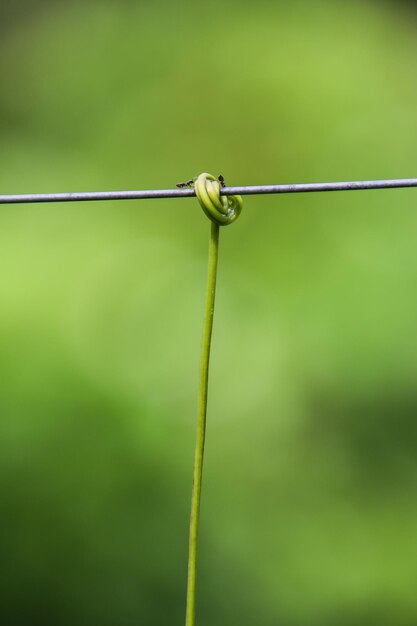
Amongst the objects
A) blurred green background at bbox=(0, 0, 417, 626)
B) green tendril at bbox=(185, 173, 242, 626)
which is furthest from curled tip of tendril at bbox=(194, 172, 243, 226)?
blurred green background at bbox=(0, 0, 417, 626)

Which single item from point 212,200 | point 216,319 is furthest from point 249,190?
point 216,319

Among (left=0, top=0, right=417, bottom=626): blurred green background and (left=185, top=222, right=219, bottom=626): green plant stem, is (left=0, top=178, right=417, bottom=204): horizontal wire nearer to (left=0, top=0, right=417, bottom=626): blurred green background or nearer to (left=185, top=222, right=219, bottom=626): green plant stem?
(left=185, top=222, right=219, bottom=626): green plant stem

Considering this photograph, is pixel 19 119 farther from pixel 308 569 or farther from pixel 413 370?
pixel 308 569

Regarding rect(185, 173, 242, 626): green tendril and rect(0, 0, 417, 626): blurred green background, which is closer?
rect(185, 173, 242, 626): green tendril

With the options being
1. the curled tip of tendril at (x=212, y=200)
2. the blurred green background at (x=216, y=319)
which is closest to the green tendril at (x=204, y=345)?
the curled tip of tendril at (x=212, y=200)

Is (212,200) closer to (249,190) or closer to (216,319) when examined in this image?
(249,190)

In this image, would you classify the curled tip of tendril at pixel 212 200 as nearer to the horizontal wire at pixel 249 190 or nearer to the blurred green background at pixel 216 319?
the horizontal wire at pixel 249 190

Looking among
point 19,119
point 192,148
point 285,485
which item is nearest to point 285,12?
point 192,148
